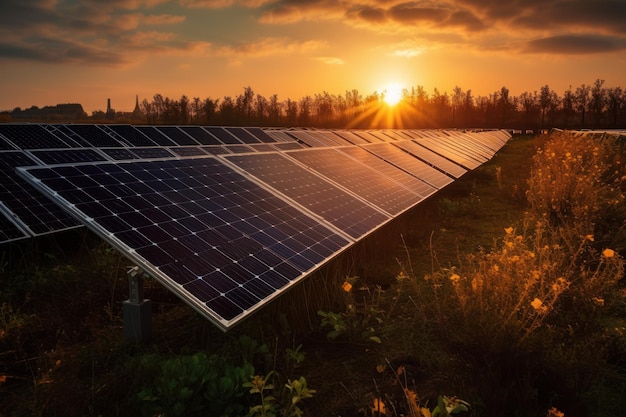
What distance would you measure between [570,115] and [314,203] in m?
136

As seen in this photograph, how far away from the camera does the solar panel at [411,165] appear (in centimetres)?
1311

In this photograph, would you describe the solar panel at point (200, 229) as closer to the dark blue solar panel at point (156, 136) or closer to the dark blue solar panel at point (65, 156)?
the dark blue solar panel at point (65, 156)

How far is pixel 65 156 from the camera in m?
10.9

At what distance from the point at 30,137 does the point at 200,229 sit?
32.3 feet

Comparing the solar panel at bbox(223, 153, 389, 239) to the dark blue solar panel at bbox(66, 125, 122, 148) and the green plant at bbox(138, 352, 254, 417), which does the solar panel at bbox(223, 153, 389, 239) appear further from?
the dark blue solar panel at bbox(66, 125, 122, 148)

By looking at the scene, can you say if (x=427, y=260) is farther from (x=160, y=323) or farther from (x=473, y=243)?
(x=160, y=323)

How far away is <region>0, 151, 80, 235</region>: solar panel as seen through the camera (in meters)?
8.91

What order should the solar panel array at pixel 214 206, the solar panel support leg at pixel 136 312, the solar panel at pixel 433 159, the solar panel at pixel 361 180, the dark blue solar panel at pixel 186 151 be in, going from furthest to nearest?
the solar panel at pixel 433 159, the dark blue solar panel at pixel 186 151, the solar panel at pixel 361 180, the solar panel support leg at pixel 136 312, the solar panel array at pixel 214 206

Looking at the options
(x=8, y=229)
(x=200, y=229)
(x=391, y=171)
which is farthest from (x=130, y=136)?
(x=200, y=229)

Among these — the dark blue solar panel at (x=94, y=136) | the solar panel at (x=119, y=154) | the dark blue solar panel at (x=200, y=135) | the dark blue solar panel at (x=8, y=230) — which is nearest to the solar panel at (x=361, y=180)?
the solar panel at (x=119, y=154)

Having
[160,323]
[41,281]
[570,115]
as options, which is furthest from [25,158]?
[570,115]

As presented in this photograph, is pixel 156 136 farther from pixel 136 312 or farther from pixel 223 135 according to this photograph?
pixel 136 312

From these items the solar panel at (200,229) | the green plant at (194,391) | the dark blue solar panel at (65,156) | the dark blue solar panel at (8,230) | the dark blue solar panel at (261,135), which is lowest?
the green plant at (194,391)

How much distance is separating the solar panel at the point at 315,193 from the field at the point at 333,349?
0.83m
